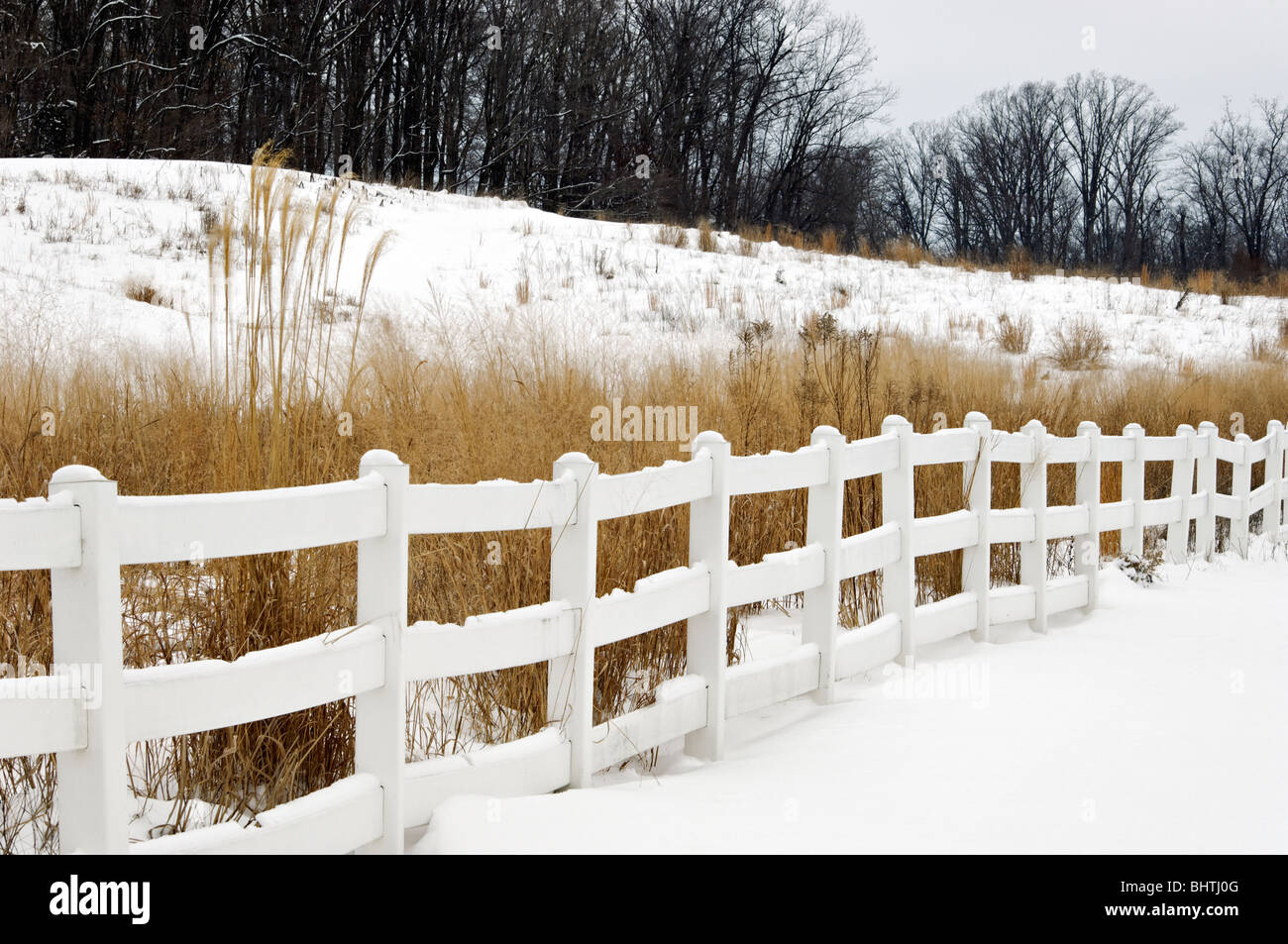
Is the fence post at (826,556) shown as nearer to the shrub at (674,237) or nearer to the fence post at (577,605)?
the fence post at (577,605)

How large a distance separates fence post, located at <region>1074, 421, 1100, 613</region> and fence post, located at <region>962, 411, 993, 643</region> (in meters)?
1.32

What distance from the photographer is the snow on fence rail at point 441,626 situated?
242 centimetres

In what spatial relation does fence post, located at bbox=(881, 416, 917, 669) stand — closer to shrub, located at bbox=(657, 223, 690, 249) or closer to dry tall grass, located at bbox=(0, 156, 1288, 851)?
dry tall grass, located at bbox=(0, 156, 1288, 851)

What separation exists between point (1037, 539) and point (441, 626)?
4.73 metres

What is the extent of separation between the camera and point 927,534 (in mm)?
6125

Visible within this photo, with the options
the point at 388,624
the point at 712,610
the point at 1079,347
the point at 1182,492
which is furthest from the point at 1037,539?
the point at 1079,347

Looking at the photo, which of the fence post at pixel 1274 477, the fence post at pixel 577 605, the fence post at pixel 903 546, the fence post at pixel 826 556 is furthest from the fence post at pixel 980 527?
the fence post at pixel 1274 477

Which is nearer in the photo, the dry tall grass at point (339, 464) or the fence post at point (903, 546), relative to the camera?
the dry tall grass at point (339, 464)

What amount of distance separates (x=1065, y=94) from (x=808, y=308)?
4426cm

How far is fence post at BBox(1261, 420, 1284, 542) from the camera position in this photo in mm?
10914

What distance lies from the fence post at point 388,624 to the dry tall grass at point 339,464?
0.47 meters

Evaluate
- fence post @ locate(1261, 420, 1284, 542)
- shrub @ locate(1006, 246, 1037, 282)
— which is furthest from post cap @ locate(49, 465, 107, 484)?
shrub @ locate(1006, 246, 1037, 282)

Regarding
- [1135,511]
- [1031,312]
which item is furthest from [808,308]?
[1135,511]
